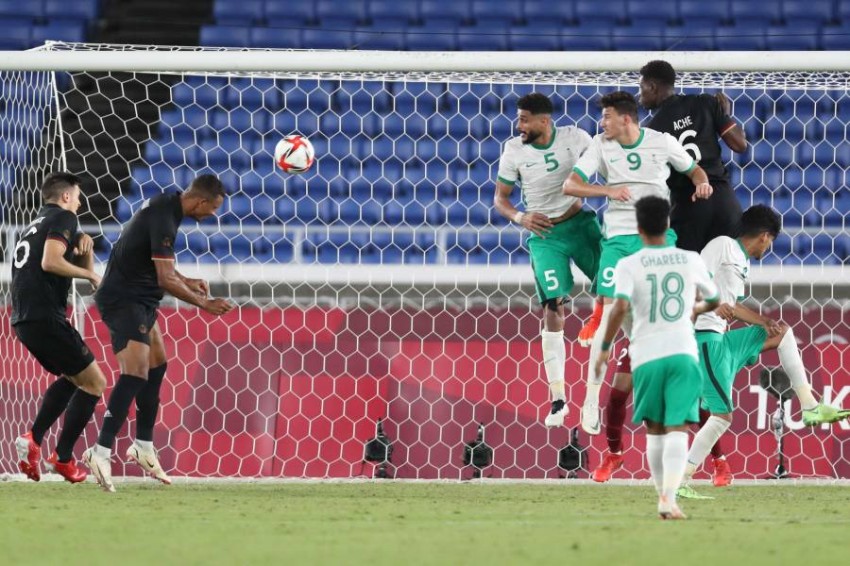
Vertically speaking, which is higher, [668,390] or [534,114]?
[534,114]

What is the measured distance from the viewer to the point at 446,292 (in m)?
10.2

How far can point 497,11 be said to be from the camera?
52.2 ft

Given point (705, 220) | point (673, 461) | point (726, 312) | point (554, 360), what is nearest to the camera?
point (673, 461)

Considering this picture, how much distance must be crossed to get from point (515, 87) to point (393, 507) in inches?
335

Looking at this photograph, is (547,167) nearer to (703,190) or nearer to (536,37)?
(703,190)

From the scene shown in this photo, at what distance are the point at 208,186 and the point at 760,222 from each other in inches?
110

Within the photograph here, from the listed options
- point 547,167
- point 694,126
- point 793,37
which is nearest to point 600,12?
point 793,37

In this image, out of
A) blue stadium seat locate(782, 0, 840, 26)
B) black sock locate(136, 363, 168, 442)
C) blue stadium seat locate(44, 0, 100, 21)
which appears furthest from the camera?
blue stadium seat locate(44, 0, 100, 21)

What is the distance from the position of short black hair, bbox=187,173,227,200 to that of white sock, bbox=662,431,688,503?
9.25ft

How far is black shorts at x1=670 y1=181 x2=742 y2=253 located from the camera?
7379 millimetres

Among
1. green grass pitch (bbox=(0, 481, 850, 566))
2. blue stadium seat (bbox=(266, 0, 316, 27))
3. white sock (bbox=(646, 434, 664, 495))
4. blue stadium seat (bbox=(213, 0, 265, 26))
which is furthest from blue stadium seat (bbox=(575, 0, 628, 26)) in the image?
white sock (bbox=(646, 434, 664, 495))

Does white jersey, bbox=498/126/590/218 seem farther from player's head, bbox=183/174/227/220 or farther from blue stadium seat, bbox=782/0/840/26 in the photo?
blue stadium seat, bbox=782/0/840/26

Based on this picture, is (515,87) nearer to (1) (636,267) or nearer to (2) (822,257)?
(2) (822,257)

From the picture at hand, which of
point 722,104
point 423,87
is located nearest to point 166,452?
point 722,104
